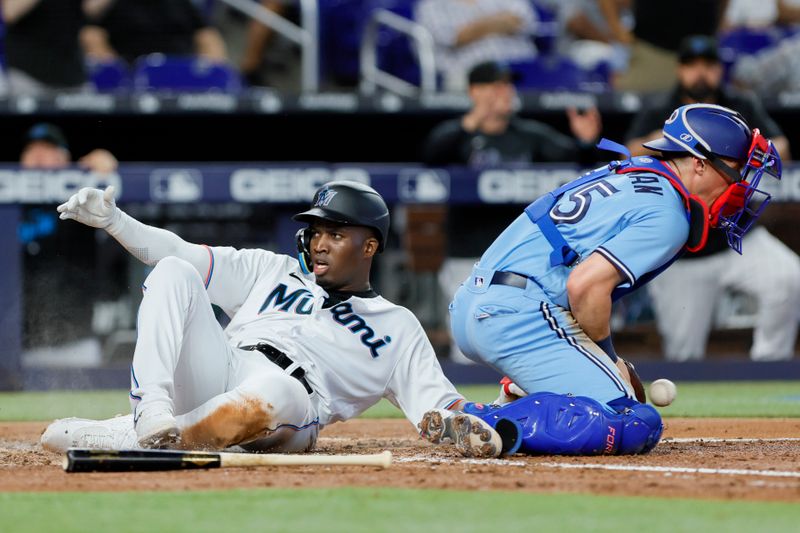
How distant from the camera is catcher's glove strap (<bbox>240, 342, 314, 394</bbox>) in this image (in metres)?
4.50

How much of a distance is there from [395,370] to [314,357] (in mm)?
292

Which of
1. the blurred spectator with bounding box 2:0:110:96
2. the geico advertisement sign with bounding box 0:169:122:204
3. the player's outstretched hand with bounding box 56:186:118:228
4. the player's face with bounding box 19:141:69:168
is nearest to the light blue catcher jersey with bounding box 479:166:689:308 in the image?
the player's outstretched hand with bounding box 56:186:118:228

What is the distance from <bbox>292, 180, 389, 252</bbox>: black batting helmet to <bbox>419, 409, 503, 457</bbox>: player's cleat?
77cm

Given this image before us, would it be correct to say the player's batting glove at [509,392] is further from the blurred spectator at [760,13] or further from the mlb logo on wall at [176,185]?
the blurred spectator at [760,13]

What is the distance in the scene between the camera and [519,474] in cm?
387

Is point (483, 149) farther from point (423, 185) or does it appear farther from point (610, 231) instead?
point (610, 231)

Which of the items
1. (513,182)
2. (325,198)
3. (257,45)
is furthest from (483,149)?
(325,198)

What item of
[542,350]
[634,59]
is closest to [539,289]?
[542,350]

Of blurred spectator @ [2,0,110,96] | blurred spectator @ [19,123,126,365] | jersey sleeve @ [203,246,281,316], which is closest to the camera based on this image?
jersey sleeve @ [203,246,281,316]

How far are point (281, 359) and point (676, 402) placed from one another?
12.0ft

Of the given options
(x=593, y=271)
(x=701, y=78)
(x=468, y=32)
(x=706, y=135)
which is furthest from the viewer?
(x=468, y=32)

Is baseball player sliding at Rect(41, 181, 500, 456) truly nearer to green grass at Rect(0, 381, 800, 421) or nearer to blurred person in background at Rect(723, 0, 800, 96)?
green grass at Rect(0, 381, 800, 421)

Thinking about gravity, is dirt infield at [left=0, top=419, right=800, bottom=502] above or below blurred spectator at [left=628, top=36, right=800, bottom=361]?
below

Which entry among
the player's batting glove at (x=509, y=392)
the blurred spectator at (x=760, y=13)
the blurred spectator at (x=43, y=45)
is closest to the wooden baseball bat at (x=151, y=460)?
the player's batting glove at (x=509, y=392)
